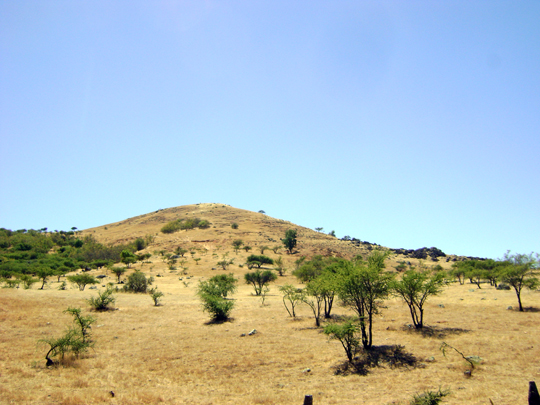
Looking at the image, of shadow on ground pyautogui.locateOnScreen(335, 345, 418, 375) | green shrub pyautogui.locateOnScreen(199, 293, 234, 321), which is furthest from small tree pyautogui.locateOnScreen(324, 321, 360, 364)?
green shrub pyautogui.locateOnScreen(199, 293, 234, 321)

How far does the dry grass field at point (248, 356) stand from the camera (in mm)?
13156

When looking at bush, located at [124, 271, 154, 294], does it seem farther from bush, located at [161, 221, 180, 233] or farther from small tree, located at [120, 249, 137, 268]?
bush, located at [161, 221, 180, 233]

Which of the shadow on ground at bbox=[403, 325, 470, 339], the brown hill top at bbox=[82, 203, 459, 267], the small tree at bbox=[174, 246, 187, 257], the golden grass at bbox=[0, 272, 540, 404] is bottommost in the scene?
the golden grass at bbox=[0, 272, 540, 404]

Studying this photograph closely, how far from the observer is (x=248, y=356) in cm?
1888

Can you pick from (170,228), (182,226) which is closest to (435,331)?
(170,228)

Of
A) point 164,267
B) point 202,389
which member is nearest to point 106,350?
point 202,389

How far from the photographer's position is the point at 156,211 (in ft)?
560

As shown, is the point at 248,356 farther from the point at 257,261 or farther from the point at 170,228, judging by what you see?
the point at 170,228

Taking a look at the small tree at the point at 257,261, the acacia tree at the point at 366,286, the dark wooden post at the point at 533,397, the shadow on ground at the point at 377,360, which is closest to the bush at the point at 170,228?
the small tree at the point at 257,261

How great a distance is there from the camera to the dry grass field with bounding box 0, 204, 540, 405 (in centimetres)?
1316

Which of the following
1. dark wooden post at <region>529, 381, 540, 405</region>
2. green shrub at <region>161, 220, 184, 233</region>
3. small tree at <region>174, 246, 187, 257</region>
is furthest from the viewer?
green shrub at <region>161, 220, 184, 233</region>

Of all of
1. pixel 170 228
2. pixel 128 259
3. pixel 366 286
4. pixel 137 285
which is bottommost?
pixel 137 285

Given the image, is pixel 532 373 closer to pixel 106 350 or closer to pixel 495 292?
pixel 106 350

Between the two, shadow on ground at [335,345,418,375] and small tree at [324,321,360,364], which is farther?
small tree at [324,321,360,364]
